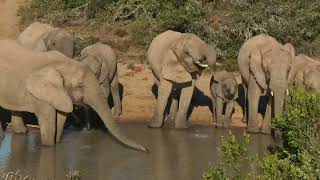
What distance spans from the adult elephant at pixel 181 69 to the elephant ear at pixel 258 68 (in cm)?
75

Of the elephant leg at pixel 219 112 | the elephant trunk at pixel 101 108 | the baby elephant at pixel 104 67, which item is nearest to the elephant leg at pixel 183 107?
the elephant leg at pixel 219 112

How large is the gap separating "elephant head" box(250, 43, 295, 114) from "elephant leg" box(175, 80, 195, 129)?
1.19 meters

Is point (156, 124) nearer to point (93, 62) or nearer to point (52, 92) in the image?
point (93, 62)

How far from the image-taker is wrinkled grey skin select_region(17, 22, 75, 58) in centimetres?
1401

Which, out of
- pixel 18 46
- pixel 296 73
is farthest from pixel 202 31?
pixel 18 46

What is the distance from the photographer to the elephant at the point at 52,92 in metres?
11.1

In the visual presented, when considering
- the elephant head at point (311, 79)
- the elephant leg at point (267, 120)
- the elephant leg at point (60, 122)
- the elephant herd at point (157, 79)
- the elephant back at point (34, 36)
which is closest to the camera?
the elephant herd at point (157, 79)

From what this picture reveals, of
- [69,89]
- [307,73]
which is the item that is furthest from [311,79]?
[69,89]

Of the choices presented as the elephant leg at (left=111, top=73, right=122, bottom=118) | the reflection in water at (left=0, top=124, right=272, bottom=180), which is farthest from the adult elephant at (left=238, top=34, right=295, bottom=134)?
the elephant leg at (left=111, top=73, right=122, bottom=118)

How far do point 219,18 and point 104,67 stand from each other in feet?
26.1

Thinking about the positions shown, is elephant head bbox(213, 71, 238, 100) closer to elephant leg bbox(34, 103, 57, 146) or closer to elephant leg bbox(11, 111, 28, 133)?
elephant leg bbox(34, 103, 57, 146)

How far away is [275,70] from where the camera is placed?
12.1m

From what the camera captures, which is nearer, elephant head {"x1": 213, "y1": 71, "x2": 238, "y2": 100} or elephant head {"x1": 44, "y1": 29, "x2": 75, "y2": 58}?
elephant head {"x1": 213, "y1": 71, "x2": 238, "y2": 100}

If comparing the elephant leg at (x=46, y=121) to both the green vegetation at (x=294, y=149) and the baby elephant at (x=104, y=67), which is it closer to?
the baby elephant at (x=104, y=67)
